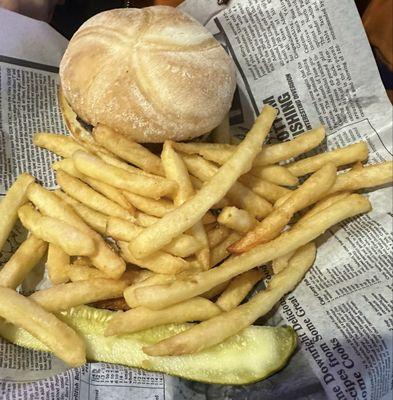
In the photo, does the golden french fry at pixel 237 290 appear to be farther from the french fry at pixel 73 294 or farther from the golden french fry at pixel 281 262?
the french fry at pixel 73 294

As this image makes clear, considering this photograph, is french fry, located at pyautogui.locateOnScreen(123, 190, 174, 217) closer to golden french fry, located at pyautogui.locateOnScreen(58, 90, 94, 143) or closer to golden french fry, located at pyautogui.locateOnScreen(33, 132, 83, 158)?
golden french fry, located at pyautogui.locateOnScreen(33, 132, 83, 158)

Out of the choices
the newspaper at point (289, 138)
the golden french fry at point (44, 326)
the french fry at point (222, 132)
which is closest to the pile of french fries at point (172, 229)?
the golden french fry at point (44, 326)

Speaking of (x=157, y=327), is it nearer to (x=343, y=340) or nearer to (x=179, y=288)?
(x=179, y=288)

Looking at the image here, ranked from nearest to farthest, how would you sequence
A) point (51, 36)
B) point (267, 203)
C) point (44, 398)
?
1. point (44, 398)
2. point (267, 203)
3. point (51, 36)

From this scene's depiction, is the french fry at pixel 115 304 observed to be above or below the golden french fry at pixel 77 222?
below

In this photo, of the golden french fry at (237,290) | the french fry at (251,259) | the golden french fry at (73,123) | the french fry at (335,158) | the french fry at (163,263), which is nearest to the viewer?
the french fry at (251,259)

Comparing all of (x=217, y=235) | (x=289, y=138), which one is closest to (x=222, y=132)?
(x=289, y=138)

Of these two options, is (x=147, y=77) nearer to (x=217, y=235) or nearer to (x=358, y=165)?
(x=217, y=235)

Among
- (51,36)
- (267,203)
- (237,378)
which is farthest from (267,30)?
(237,378)
